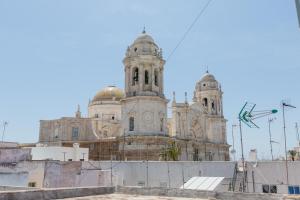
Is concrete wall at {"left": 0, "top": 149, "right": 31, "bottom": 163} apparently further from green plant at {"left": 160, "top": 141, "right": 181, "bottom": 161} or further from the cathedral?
green plant at {"left": 160, "top": 141, "right": 181, "bottom": 161}

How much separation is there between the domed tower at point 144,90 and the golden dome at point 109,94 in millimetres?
12959

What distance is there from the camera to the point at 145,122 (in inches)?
1362

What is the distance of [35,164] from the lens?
24203mm

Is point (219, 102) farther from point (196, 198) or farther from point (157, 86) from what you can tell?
point (196, 198)

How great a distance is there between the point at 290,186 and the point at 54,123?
29.3 m

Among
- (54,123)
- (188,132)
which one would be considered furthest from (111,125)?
(188,132)

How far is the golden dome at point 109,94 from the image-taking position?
162ft

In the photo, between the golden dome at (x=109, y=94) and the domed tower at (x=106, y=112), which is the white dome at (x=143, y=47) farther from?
the golden dome at (x=109, y=94)

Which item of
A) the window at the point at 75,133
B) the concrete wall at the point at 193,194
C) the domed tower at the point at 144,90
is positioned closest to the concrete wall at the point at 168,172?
the domed tower at the point at 144,90

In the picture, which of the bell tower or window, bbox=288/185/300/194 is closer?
window, bbox=288/185/300/194

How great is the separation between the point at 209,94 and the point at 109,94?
14.9 m

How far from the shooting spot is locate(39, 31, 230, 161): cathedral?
113 feet

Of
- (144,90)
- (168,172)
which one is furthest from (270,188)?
(144,90)

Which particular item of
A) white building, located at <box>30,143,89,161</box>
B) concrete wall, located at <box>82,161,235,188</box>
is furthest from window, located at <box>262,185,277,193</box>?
white building, located at <box>30,143,89,161</box>
